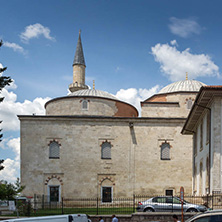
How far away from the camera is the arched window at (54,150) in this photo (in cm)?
2986

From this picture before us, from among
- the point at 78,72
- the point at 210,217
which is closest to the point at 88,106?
the point at 78,72

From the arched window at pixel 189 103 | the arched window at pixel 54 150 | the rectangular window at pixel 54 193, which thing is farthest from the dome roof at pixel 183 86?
the rectangular window at pixel 54 193

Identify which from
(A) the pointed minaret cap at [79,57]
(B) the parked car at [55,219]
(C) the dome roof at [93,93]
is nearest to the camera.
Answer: (B) the parked car at [55,219]

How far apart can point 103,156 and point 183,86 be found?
11.8 meters

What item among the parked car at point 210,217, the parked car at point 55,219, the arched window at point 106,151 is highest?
the arched window at point 106,151

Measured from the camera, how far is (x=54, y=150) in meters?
29.9

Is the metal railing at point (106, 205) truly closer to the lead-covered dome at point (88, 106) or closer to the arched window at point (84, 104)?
the lead-covered dome at point (88, 106)

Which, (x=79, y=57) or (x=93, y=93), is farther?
(x=79, y=57)

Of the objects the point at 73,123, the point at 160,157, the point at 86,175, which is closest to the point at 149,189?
the point at 160,157

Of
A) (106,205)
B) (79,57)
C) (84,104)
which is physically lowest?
(106,205)

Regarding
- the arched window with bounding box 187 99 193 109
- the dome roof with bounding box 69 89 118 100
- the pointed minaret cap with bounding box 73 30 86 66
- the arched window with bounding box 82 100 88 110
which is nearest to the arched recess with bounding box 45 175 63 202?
the arched window with bounding box 82 100 88 110

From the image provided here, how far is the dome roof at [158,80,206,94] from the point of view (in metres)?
36.2

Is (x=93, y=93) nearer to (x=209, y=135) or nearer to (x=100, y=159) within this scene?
(x=100, y=159)

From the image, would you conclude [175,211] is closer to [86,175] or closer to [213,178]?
[213,178]
